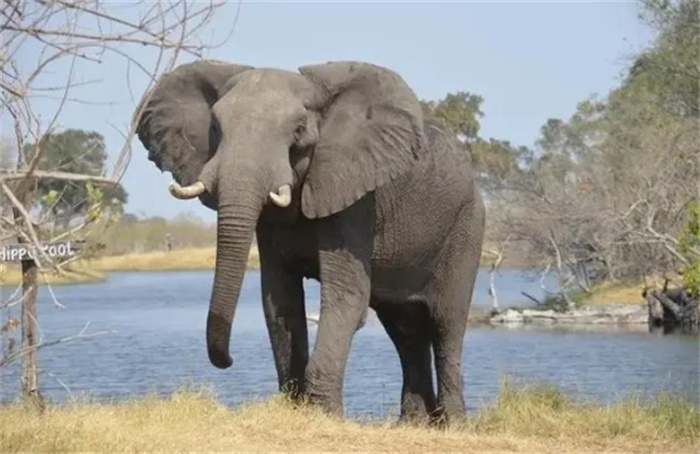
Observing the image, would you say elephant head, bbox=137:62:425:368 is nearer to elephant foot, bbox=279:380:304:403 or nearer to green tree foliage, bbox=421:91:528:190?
elephant foot, bbox=279:380:304:403

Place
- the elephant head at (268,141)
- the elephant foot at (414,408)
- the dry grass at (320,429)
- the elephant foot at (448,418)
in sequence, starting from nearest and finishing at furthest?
the dry grass at (320,429), the elephant head at (268,141), the elephant foot at (448,418), the elephant foot at (414,408)

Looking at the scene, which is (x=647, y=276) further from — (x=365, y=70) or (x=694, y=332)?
(x=365, y=70)

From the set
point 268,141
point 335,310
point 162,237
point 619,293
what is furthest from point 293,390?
point 162,237

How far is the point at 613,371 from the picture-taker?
26781 millimetres

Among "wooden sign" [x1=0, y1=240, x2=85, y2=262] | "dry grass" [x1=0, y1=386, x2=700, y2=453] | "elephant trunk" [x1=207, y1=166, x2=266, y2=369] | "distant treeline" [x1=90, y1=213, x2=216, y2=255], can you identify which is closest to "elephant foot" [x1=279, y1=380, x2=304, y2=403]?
"dry grass" [x1=0, y1=386, x2=700, y2=453]

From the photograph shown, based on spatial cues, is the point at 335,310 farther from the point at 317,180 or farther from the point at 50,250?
the point at 50,250

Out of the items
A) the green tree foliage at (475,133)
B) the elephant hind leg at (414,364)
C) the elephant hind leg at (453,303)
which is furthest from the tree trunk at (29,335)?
the green tree foliage at (475,133)

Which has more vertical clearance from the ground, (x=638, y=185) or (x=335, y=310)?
(x=638, y=185)

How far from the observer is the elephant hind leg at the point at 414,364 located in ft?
44.5

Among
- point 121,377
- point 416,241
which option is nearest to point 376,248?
point 416,241

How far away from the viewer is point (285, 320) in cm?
1200

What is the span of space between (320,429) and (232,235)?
1.48m

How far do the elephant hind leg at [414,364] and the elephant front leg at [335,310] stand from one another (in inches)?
72.2

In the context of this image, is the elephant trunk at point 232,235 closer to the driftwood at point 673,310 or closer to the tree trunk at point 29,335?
the tree trunk at point 29,335
